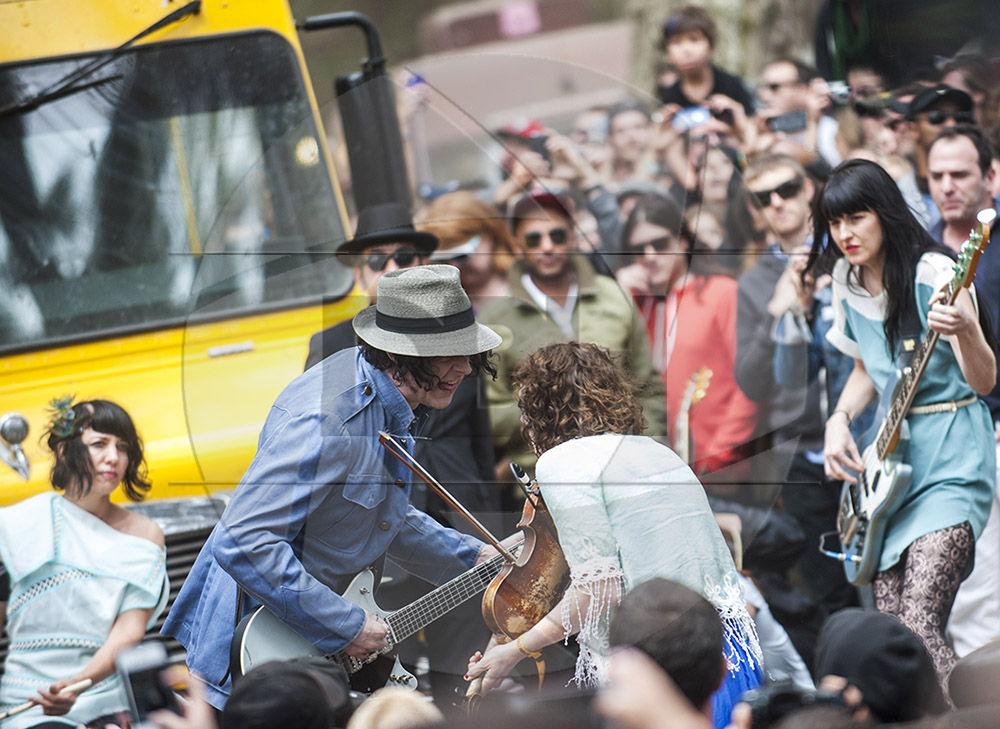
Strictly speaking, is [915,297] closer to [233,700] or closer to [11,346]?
[233,700]

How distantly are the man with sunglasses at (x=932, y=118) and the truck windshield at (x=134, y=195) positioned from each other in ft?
6.55

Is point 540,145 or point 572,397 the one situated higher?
point 540,145

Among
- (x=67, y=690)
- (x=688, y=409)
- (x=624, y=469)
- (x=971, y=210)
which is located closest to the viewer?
(x=624, y=469)

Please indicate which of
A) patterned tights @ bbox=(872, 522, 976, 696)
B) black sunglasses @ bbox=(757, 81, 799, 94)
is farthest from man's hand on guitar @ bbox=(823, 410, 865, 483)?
black sunglasses @ bbox=(757, 81, 799, 94)

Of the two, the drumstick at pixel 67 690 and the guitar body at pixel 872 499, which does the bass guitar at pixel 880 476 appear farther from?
the drumstick at pixel 67 690

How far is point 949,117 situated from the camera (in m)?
3.92

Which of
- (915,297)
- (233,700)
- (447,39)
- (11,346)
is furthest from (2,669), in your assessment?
(447,39)

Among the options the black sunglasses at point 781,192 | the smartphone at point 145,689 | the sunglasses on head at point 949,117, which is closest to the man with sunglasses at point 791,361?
the black sunglasses at point 781,192

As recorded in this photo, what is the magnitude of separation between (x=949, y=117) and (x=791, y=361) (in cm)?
128

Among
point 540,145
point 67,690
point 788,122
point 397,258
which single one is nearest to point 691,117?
point 788,122

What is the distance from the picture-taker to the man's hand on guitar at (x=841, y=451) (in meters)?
3.40

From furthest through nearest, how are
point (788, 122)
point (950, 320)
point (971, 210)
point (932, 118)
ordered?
point (788, 122), point (932, 118), point (971, 210), point (950, 320)

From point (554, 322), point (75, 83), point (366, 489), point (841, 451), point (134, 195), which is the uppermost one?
point (75, 83)

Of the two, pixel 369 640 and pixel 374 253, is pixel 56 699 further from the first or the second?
pixel 374 253
